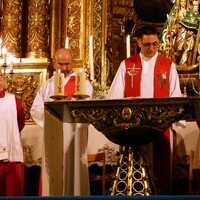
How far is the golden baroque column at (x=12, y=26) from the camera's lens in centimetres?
856

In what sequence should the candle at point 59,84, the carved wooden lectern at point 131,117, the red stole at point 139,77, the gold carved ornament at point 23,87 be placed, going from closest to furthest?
1. the carved wooden lectern at point 131,117
2. the candle at point 59,84
3. the red stole at point 139,77
4. the gold carved ornament at point 23,87

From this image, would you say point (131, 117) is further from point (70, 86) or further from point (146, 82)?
point (70, 86)

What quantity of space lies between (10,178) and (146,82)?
1732mm

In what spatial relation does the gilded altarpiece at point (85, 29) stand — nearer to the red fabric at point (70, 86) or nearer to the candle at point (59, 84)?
the red fabric at point (70, 86)

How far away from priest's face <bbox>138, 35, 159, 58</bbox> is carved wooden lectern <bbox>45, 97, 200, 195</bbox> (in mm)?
800

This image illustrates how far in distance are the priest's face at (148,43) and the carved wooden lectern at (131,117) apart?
2.63ft

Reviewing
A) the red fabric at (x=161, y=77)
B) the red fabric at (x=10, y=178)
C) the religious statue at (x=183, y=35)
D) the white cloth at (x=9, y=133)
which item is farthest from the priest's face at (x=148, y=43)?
the religious statue at (x=183, y=35)

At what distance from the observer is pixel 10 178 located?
6695mm

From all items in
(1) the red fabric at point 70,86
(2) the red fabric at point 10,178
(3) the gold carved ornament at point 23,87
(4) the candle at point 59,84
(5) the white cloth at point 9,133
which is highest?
(3) the gold carved ornament at point 23,87

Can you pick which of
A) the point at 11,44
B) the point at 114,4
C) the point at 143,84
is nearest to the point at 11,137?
the point at 143,84

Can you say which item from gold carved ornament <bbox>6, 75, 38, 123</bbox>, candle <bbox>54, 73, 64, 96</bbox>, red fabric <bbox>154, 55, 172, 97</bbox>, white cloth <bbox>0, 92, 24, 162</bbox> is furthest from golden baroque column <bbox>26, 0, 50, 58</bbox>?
candle <bbox>54, 73, 64, 96</bbox>

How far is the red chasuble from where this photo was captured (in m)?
5.80

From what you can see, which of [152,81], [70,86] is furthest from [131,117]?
[70,86]

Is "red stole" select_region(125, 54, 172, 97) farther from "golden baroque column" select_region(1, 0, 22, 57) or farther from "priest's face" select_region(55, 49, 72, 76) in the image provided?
"golden baroque column" select_region(1, 0, 22, 57)
